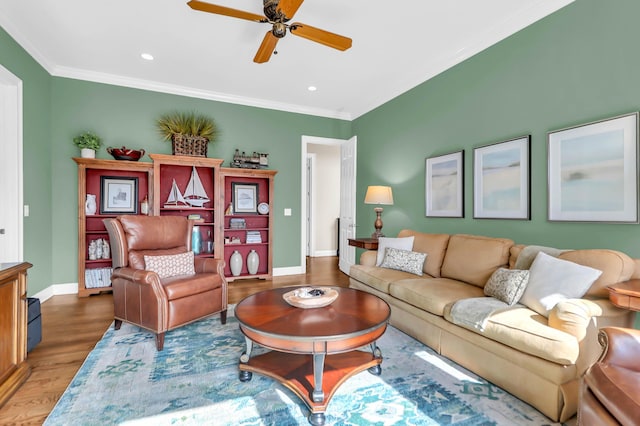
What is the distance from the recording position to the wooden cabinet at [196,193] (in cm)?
417

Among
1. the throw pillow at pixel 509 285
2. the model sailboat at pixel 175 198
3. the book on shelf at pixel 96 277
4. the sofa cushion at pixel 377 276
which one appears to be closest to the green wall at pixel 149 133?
the book on shelf at pixel 96 277

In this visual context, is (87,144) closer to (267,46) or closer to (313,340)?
(267,46)

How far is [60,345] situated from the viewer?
241cm

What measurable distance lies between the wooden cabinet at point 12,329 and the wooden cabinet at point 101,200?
198 centimetres

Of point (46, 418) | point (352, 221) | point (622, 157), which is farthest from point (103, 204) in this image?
point (622, 157)

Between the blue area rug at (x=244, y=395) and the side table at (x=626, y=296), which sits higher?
the side table at (x=626, y=296)

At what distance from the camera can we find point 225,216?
15.2ft

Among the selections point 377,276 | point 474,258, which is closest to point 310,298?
point 377,276

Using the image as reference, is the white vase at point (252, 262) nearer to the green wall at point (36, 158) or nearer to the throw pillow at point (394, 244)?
the throw pillow at point (394, 244)

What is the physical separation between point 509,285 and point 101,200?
15.4 ft

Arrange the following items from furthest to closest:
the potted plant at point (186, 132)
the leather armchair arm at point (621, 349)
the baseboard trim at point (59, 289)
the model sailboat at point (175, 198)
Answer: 1. the model sailboat at point (175, 198)
2. the potted plant at point (186, 132)
3. the baseboard trim at point (59, 289)
4. the leather armchair arm at point (621, 349)

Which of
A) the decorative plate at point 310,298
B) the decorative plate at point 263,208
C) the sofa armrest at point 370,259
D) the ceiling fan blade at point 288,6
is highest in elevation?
the ceiling fan blade at point 288,6

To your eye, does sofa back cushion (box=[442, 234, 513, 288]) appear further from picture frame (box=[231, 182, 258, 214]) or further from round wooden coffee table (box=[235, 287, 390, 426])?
picture frame (box=[231, 182, 258, 214])

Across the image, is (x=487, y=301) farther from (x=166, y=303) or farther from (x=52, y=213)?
(x=52, y=213)
